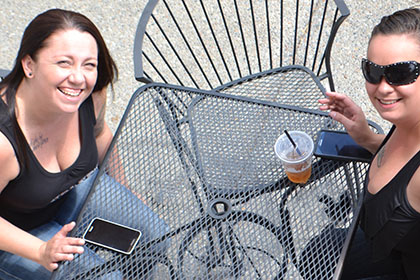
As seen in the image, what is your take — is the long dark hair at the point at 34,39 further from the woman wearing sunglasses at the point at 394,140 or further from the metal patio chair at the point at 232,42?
the metal patio chair at the point at 232,42

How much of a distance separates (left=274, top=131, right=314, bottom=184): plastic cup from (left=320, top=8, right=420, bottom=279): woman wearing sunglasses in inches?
6.2

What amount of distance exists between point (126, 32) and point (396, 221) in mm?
2490

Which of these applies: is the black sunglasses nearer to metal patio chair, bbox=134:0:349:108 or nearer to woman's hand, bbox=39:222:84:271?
woman's hand, bbox=39:222:84:271

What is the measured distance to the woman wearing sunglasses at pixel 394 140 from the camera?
1.52 m

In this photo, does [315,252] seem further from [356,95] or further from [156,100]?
[356,95]

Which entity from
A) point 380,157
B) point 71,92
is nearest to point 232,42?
point 71,92

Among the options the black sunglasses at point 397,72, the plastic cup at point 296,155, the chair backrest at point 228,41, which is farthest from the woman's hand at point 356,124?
the chair backrest at point 228,41

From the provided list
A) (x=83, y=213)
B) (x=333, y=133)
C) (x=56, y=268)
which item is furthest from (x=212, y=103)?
(x=56, y=268)

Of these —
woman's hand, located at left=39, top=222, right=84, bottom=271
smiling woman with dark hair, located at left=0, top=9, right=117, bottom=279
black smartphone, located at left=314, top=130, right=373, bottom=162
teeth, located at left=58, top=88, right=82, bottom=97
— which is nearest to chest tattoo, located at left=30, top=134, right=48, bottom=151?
smiling woman with dark hair, located at left=0, top=9, right=117, bottom=279

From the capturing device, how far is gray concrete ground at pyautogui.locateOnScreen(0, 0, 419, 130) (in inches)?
130

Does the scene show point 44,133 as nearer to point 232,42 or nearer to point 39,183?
point 39,183

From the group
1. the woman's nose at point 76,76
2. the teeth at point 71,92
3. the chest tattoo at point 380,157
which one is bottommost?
the chest tattoo at point 380,157

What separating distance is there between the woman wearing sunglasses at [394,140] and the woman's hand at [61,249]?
98cm

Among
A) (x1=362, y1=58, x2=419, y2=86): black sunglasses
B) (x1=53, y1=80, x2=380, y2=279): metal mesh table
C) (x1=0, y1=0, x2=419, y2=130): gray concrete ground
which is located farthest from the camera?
(x1=0, y1=0, x2=419, y2=130): gray concrete ground
